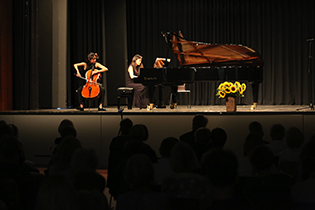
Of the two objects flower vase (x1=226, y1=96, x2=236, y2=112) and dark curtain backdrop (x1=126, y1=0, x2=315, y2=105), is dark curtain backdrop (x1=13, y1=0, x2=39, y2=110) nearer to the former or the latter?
dark curtain backdrop (x1=126, y1=0, x2=315, y2=105)

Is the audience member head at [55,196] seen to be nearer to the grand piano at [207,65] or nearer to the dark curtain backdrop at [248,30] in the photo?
the grand piano at [207,65]

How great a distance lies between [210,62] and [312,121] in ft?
8.90

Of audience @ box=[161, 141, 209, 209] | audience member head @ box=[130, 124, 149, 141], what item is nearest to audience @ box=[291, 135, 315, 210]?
audience @ box=[161, 141, 209, 209]

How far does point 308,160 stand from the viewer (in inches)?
88.5

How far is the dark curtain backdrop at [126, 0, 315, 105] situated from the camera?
10.5m

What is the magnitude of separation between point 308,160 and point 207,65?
18.6 ft

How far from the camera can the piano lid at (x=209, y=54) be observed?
7.41 m

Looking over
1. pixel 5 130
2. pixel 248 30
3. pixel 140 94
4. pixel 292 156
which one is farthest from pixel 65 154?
pixel 248 30

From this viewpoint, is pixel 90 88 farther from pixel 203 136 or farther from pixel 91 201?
pixel 91 201

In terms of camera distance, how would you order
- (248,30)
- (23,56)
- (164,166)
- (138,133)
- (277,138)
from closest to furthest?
(164,166) → (138,133) → (277,138) → (23,56) → (248,30)

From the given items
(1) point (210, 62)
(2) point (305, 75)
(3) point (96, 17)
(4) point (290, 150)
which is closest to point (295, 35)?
(2) point (305, 75)

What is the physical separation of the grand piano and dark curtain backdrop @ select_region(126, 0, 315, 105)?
126 inches

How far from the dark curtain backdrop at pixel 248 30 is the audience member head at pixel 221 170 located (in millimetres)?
8973

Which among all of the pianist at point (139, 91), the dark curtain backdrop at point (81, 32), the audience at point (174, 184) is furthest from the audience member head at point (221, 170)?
the dark curtain backdrop at point (81, 32)
